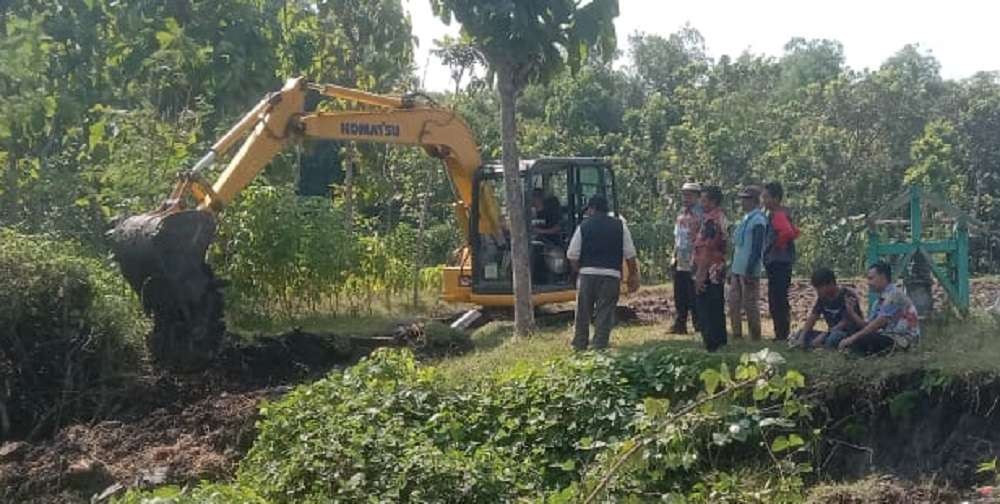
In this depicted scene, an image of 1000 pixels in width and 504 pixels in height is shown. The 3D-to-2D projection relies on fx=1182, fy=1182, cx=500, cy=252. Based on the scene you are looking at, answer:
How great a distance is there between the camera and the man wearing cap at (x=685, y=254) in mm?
12031

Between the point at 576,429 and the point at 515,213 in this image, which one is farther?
the point at 515,213

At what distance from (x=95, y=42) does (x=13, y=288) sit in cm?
1060

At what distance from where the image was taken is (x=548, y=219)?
1454 centimetres

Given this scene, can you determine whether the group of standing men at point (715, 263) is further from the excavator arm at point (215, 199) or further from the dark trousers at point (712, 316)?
the excavator arm at point (215, 199)

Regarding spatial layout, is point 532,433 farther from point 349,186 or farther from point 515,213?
point 349,186

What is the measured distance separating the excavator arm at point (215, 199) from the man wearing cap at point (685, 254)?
3.32 meters

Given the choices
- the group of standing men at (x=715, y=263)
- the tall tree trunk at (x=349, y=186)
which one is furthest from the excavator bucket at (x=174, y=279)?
the tall tree trunk at (x=349, y=186)

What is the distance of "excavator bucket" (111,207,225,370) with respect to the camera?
11359 millimetres

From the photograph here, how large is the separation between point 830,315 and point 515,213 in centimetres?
422

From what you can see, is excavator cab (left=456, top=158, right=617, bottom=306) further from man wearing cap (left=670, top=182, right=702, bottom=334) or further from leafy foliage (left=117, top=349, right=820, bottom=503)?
leafy foliage (left=117, top=349, right=820, bottom=503)

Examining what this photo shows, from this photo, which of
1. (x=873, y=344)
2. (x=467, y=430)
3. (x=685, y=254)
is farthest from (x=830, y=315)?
(x=467, y=430)

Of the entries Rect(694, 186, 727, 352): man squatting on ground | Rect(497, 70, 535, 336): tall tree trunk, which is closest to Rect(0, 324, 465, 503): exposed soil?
Rect(497, 70, 535, 336): tall tree trunk

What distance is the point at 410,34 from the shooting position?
20.8 meters

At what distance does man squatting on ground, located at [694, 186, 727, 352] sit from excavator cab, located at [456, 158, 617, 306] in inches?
132
